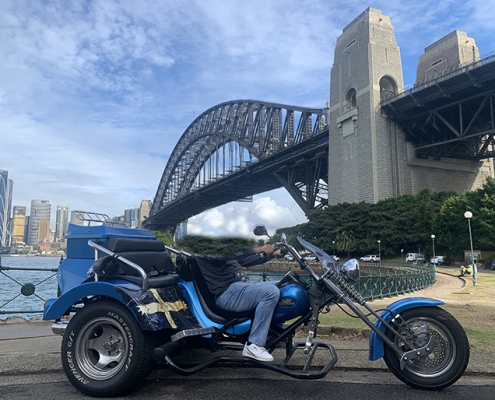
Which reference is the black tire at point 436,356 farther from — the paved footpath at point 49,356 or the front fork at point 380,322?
the paved footpath at point 49,356

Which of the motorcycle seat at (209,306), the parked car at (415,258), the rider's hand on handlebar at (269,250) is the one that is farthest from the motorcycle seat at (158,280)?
the parked car at (415,258)

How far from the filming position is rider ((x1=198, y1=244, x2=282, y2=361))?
10.3ft

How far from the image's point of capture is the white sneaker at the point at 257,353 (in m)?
3.07

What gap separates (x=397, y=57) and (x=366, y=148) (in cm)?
1112

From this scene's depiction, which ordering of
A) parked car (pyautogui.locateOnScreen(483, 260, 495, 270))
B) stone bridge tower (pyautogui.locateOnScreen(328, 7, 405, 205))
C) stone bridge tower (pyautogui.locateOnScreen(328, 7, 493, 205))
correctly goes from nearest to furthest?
parked car (pyautogui.locateOnScreen(483, 260, 495, 270))
stone bridge tower (pyautogui.locateOnScreen(328, 7, 405, 205))
stone bridge tower (pyautogui.locateOnScreen(328, 7, 493, 205))

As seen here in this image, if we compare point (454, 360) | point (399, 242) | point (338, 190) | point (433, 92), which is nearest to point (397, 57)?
point (433, 92)

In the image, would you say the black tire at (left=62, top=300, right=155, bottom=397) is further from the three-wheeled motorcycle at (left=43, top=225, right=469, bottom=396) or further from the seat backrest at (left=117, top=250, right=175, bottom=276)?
the seat backrest at (left=117, top=250, right=175, bottom=276)

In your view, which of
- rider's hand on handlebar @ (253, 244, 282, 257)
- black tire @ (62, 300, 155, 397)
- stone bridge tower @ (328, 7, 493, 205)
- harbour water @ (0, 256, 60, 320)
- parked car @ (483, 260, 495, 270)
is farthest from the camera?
stone bridge tower @ (328, 7, 493, 205)

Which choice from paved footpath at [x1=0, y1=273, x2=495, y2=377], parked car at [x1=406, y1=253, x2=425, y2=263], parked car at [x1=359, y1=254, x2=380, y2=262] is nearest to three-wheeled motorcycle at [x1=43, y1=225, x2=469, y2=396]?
paved footpath at [x1=0, y1=273, x2=495, y2=377]

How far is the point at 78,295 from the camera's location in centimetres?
338

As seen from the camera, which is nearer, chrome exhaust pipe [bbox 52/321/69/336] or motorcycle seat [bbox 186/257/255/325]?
motorcycle seat [bbox 186/257/255/325]

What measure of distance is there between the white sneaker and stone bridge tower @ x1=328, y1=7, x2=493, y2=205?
139 ft

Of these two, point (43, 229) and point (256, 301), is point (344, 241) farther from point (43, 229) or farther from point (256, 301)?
point (256, 301)

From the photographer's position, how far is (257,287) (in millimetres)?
3279
